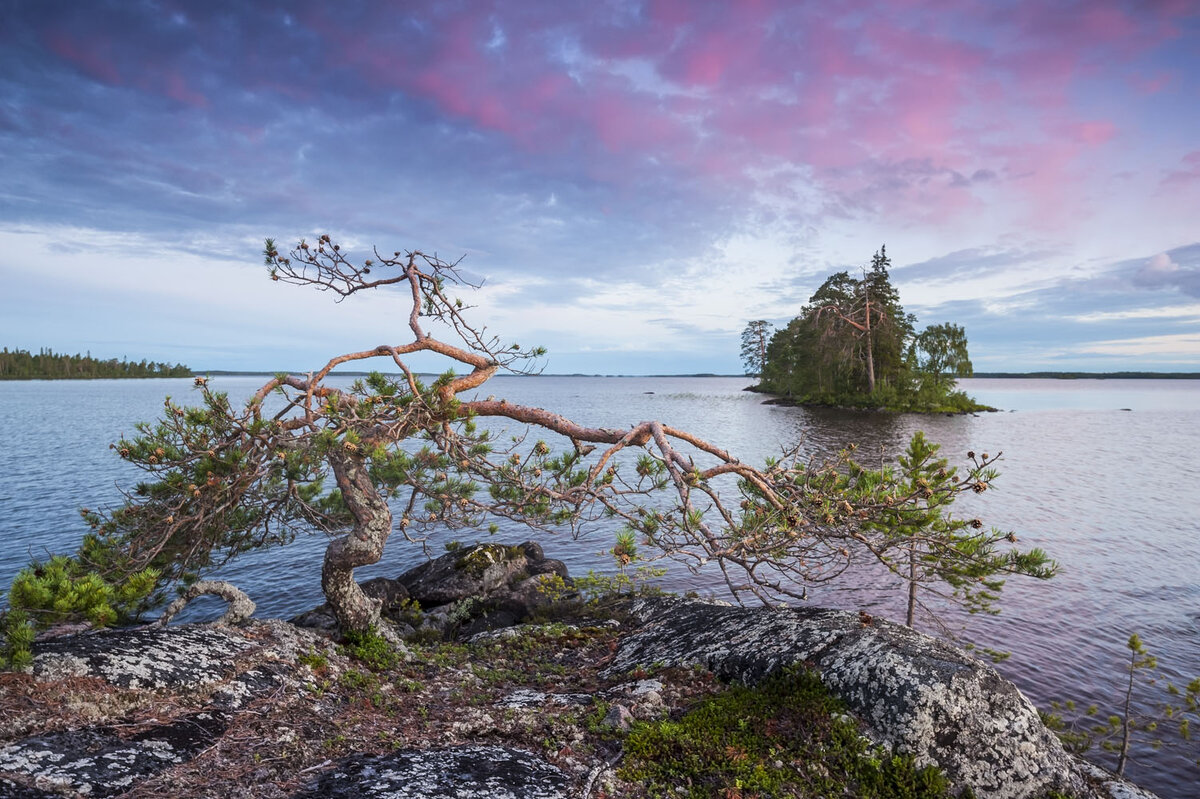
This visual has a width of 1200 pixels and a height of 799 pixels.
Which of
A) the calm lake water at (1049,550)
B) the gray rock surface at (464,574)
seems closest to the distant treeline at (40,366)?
the calm lake water at (1049,550)

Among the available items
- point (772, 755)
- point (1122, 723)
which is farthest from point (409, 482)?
point (1122, 723)

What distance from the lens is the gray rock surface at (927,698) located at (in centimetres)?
477

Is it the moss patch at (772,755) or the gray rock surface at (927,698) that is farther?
the gray rock surface at (927,698)

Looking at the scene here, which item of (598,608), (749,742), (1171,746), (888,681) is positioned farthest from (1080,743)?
(598,608)

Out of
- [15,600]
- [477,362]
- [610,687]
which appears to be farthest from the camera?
[477,362]

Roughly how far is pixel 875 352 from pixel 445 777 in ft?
255

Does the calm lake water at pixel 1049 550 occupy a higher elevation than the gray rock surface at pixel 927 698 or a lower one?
lower

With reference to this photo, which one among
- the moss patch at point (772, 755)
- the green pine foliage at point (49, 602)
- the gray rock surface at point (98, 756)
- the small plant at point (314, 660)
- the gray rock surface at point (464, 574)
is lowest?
the gray rock surface at point (464, 574)

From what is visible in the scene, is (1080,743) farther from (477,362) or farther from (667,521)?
(477,362)

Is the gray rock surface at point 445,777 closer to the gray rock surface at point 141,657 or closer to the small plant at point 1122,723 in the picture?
the gray rock surface at point 141,657

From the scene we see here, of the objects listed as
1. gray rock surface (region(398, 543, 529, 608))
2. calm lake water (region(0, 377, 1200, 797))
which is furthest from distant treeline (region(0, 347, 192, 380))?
gray rock surface (region(398, 543, 529, 608))

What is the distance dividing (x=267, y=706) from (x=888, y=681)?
598 cm

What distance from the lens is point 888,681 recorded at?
16.9ft

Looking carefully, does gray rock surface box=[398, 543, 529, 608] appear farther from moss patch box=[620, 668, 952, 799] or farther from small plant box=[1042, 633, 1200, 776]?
small plant box=[1042, 633, 1200, 776]
